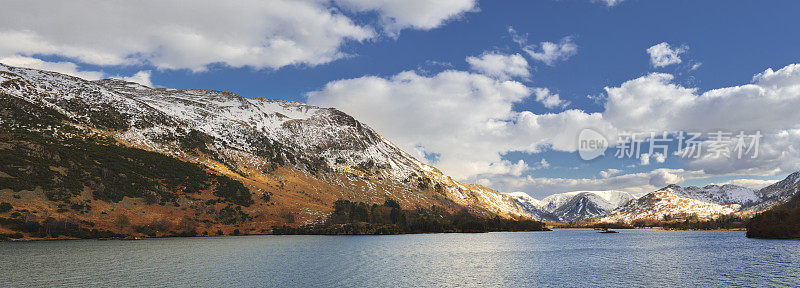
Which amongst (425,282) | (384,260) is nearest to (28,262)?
(384,260)

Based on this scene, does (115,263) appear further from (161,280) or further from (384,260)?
(384,260)

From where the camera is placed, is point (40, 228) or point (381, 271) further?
point (40, 228)

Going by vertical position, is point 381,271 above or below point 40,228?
above

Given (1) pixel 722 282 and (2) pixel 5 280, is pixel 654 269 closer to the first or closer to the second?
(1) pixel 722 282

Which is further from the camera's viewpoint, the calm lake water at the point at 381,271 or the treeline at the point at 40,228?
the treeline at the point at 40,228

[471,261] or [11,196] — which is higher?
[11,196]

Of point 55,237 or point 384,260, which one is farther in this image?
point 55,237

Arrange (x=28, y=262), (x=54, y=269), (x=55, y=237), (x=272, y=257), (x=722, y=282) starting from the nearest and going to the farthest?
(x=722, y=282) → (x=54, y=269) → (x=28, y=262) → (x=272, y=257) → (x=55, y=237)

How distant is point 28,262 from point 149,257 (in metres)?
26.1

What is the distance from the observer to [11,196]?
19975 centimetres

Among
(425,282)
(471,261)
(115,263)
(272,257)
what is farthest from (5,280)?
(471,261)

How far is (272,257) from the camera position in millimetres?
121500

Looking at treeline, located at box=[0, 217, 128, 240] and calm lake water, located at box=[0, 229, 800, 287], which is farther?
treeline, located at box=[0, 217, 128, 240]

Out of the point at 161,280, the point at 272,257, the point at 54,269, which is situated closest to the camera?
the point at 161,280
